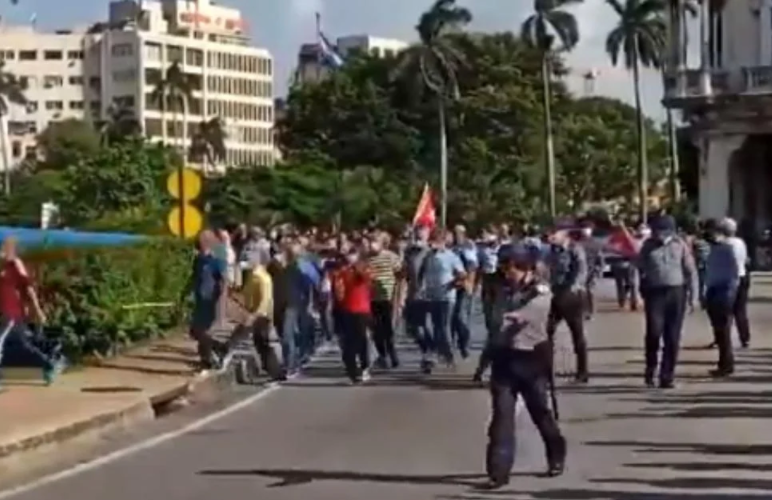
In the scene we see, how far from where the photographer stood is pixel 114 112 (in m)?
169

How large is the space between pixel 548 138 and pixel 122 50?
100 m

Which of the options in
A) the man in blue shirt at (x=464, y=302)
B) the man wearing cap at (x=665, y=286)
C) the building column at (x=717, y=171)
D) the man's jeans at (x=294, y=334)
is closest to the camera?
the man wearing cap at (x=665, y=286)

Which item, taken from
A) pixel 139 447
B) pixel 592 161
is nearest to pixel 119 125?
pixel 592 161

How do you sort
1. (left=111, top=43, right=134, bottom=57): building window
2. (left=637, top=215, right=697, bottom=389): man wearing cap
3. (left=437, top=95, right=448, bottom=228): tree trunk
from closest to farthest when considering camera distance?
(left=637, top=215, right=697, bottom=389): man wearing cap → (left=437, top=95, right=448, bottom=228): tree trunk → (left=111, top=43, right=134, bottom=57): building window

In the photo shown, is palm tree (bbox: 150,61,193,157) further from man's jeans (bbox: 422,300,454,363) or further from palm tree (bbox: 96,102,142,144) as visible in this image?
man's jeans (bbox: 422,300,454,363)

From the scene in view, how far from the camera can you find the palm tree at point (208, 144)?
15062 centimetres

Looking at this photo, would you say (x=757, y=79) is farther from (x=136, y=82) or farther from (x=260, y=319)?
(x=136, y=82)

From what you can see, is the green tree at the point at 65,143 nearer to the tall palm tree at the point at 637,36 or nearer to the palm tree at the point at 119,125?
the palm tree at the point at 119,125

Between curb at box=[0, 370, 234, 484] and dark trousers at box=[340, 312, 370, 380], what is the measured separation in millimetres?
1498

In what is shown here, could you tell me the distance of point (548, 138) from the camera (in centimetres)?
9744

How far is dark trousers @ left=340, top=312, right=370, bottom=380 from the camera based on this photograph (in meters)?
25.4

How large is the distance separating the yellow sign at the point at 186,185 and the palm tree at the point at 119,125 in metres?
92.3

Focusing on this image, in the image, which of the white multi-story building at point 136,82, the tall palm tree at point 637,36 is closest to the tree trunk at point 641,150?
the tall palm tree at point 637,36

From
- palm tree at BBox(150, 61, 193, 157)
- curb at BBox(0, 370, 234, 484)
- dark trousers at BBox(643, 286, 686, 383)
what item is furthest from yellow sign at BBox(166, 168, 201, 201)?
palm tree at BBox(150, 61, 193, 157)
